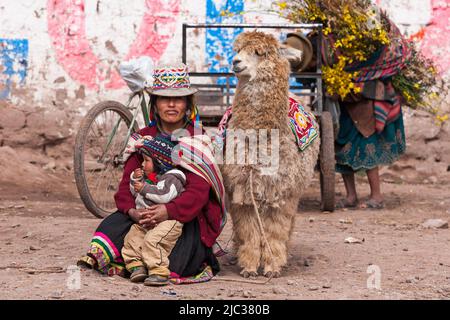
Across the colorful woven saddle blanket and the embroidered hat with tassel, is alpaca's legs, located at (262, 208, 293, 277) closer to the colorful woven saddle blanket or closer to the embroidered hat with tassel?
the colorful woven saddle blanket

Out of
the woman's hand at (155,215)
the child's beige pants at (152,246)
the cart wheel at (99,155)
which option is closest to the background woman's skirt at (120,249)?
the child's beige pants at (152,246)

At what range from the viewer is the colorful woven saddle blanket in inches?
169

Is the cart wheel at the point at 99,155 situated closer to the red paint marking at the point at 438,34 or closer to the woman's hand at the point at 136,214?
the woman's hand at the point at 136,214

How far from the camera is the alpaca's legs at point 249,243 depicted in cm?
421

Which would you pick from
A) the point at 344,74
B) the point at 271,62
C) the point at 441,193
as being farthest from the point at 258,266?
the point at 441,193

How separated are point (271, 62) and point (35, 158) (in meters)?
4.84

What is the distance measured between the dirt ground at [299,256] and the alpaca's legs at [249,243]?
3.9 inches

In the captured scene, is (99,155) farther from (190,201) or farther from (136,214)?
(190,201)

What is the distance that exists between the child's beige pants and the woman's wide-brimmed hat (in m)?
0.66

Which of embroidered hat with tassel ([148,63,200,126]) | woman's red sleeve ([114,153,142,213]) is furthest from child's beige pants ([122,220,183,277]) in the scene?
embroidered hat with tassel ([148,63,200,126])

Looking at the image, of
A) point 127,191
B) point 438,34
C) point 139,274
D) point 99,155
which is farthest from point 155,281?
point 438,34

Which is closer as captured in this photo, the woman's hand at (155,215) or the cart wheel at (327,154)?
the woman's hand at (155,215)

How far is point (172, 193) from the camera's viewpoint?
156 inches

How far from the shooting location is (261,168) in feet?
13.6
